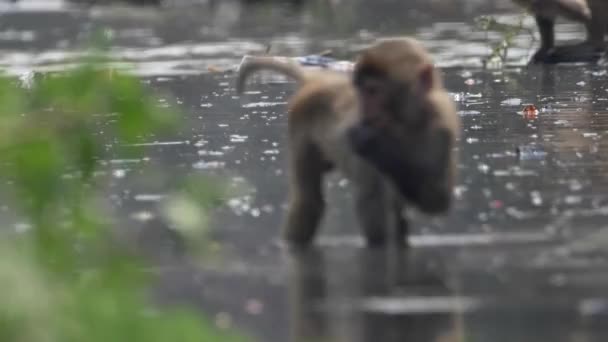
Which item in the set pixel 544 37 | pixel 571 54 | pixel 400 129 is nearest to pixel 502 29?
pixel 544 37

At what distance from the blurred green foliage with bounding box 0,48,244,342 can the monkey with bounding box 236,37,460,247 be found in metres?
2.59

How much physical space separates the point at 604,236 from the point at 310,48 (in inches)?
549

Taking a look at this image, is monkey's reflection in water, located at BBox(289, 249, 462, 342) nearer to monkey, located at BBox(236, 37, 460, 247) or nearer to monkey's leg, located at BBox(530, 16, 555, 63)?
monkey, located at BBox(236, 37, 460, 247)

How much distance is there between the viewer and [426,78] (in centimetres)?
711

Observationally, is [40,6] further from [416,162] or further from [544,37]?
[416,162]

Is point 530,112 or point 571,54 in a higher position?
point 530,112

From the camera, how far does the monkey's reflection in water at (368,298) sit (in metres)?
6.05

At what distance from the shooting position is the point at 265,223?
859cm

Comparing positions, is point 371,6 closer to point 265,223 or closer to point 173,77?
point 173,77

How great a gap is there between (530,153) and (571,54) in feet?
23.9

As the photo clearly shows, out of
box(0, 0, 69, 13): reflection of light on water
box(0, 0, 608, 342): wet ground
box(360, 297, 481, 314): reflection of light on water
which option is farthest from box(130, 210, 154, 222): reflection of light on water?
box(0, 0, 69, 13): reflection of light on water

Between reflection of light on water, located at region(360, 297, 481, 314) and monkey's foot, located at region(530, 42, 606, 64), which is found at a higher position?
reflection of light on water, located at region(360, 297, 481, 314)

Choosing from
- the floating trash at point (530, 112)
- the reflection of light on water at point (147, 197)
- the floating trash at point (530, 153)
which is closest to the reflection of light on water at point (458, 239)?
the reflection of light on water at point (147, 197)

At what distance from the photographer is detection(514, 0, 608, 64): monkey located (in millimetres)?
17188
